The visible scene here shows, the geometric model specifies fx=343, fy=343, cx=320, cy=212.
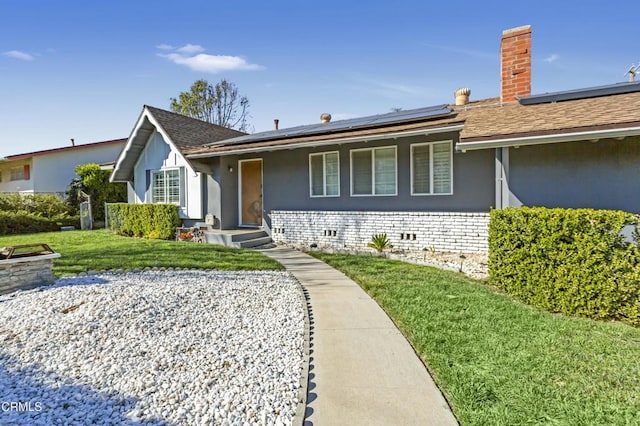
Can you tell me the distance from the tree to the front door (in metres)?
23.4

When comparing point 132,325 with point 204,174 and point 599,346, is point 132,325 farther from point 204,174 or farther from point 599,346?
point 204,174

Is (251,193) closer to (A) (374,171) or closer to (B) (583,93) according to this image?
(A) (374,171)

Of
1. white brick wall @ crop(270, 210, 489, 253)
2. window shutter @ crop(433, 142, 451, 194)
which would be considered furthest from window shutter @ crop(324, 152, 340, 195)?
window shutter @ crop(433, 142, 451, 194)

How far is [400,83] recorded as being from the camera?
59.5 ft

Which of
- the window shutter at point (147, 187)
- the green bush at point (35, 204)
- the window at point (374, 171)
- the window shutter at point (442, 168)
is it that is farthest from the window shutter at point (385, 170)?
the green bush at point (35, 204)

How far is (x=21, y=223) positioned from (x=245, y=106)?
77.7 ft

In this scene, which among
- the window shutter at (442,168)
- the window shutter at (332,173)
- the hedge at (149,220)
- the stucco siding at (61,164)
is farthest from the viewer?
the stucco siding at (61,164)

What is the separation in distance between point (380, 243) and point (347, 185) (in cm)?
256

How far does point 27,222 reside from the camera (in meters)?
17.2

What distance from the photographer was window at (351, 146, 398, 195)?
35.8 feet

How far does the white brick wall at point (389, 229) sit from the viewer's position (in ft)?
30.8

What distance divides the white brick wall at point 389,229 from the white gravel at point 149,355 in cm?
528

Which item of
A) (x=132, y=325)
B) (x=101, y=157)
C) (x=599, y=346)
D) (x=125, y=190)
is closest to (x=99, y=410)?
(x=132, y=325)

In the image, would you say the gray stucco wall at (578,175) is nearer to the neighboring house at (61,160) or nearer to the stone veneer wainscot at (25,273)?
the stone veneer wainscot at (25,273)
